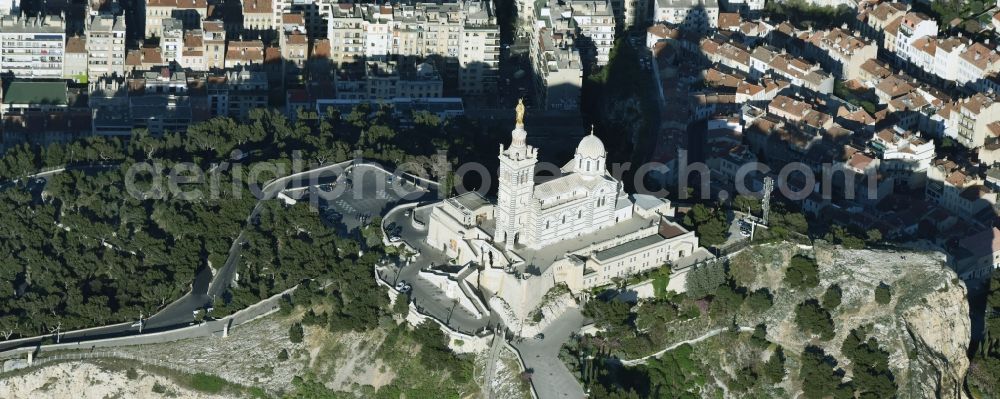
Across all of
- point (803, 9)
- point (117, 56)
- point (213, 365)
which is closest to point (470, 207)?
point (213, 365)

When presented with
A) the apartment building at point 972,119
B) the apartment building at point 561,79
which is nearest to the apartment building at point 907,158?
the apartment building at point 972,119

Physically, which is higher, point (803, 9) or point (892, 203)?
point (803, 9)

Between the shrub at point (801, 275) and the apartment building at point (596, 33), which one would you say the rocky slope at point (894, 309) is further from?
the apartment building at point (596, 33)

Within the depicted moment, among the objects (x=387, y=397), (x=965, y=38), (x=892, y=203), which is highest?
(x=965, y=38)

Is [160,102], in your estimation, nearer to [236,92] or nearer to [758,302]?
[236,92]

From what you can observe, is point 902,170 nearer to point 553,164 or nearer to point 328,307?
point 553,164

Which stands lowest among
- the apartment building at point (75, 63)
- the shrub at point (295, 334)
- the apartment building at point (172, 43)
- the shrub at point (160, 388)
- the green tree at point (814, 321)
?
the shrub at point (160, 388)
